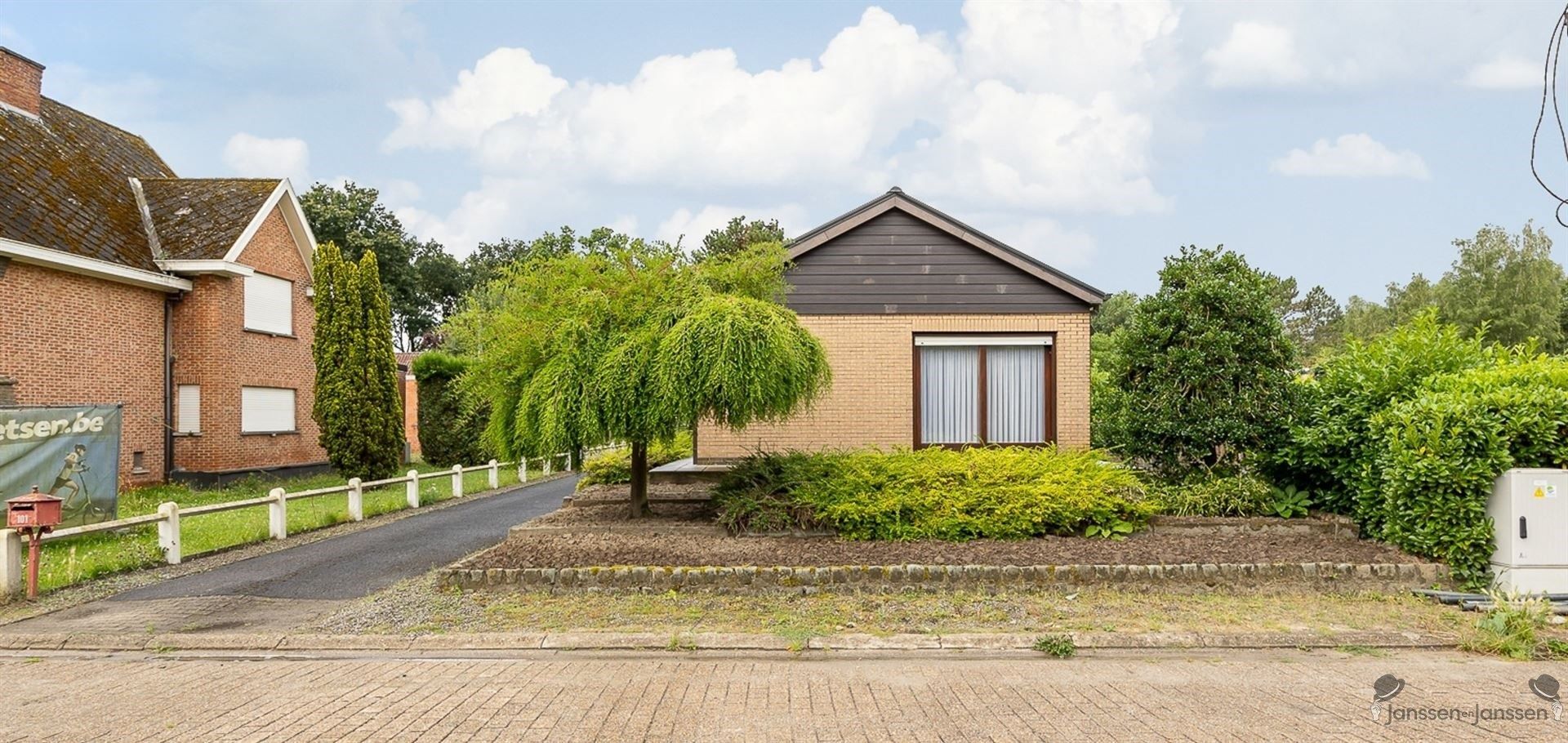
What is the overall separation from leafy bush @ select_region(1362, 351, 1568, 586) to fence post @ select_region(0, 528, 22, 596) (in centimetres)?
1376

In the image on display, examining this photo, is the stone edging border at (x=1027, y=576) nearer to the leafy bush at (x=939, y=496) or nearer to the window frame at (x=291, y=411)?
the leafy bush at (x=939, y=496)

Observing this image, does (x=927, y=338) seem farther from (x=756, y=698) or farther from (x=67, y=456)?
(x=67, y=456)

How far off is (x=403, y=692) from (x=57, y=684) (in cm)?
272

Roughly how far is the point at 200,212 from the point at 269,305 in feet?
8.34

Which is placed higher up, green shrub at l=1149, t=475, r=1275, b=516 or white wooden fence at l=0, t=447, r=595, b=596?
green shrub at l=1149, t=475, r=1275, b=516

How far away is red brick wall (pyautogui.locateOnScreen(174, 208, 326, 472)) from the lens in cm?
1961

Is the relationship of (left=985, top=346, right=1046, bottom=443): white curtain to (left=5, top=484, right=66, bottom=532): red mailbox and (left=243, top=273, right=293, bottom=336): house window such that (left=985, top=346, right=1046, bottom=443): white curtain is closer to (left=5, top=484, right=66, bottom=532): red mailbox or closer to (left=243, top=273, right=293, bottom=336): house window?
(left=5, top=484, right=66, bottom=532): red mailbox

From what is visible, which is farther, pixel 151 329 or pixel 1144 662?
pixel 151 329

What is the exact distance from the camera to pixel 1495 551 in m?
8.45

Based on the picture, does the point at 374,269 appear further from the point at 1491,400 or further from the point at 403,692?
the point at 1491,400

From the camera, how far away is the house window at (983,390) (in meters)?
13.5

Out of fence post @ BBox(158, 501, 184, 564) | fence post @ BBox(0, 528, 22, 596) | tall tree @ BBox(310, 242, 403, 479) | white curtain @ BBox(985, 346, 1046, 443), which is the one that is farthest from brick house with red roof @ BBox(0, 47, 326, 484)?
white curtain @ BBox(985, 346, 1046, 443)

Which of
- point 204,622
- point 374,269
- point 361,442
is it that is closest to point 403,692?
point 204,622

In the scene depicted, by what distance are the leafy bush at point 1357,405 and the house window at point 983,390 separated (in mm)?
3737
